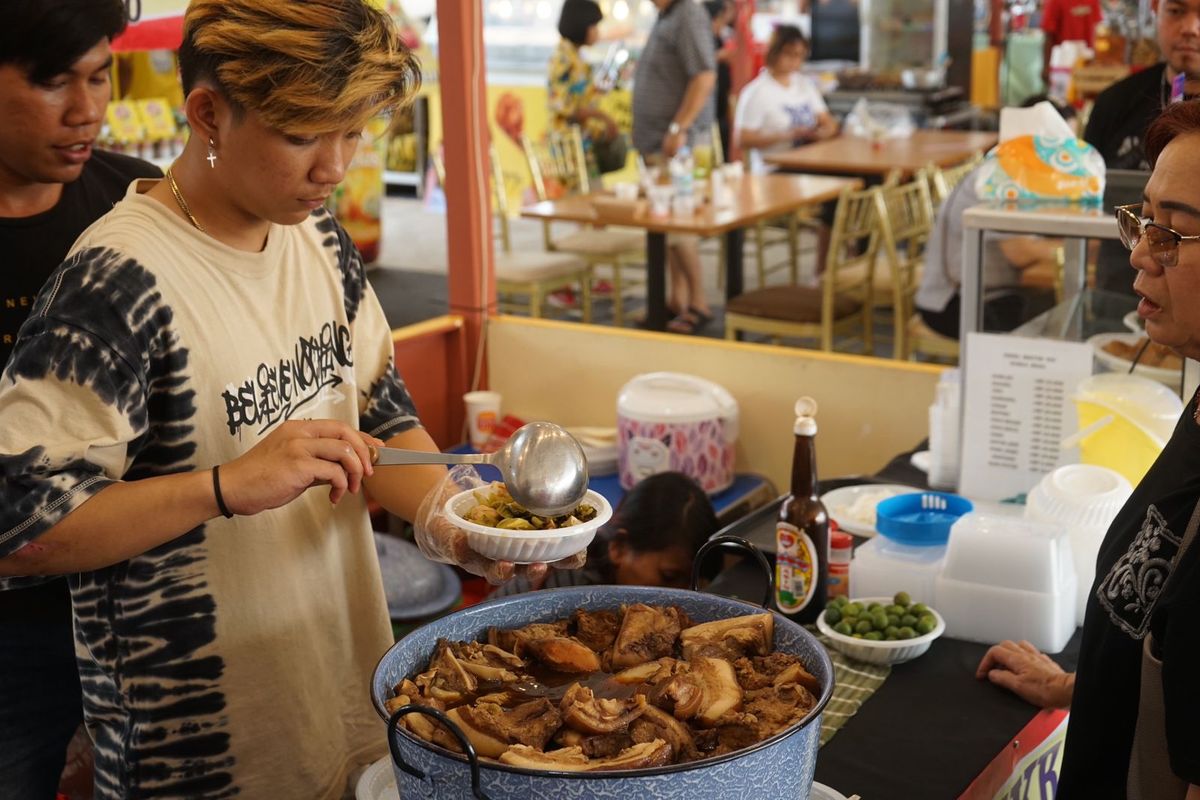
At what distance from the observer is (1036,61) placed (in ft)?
35.7

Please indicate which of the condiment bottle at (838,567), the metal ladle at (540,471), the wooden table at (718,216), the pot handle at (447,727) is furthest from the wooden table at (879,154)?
the pot handle at (447,727)

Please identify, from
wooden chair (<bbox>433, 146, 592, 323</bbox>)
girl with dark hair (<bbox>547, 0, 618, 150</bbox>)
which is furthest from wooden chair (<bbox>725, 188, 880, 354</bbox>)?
girl with dark hair (<bbox>547, 0, 618, 150</bbox>)

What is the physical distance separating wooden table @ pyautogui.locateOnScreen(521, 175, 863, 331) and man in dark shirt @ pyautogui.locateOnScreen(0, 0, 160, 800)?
13.7 feet

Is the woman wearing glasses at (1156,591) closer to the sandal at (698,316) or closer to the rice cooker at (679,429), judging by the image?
the rice cooker at (679,429)

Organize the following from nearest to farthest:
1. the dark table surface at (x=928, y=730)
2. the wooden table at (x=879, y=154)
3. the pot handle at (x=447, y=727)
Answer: the pot handle at (x=447, y=727)
the dark table surface at (x=928, y=730)
the wooden table at (x=879, y=154)

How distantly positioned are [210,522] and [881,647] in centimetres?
98

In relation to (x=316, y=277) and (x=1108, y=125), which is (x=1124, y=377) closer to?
(x=316, y=277)

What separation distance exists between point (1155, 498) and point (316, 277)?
1.05 meters

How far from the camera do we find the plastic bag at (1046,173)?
8.13ft

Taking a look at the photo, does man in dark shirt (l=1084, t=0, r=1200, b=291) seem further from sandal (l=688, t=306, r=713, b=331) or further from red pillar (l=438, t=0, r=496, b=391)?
sandal (l=688, t=306, r=713, b=331)

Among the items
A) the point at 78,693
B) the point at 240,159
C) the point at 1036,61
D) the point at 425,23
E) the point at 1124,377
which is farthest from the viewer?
the point at 1036,61

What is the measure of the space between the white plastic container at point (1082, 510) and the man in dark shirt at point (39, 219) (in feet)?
5.01

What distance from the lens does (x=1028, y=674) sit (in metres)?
1.87

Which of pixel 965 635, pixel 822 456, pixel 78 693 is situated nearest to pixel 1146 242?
pixel 965 635
